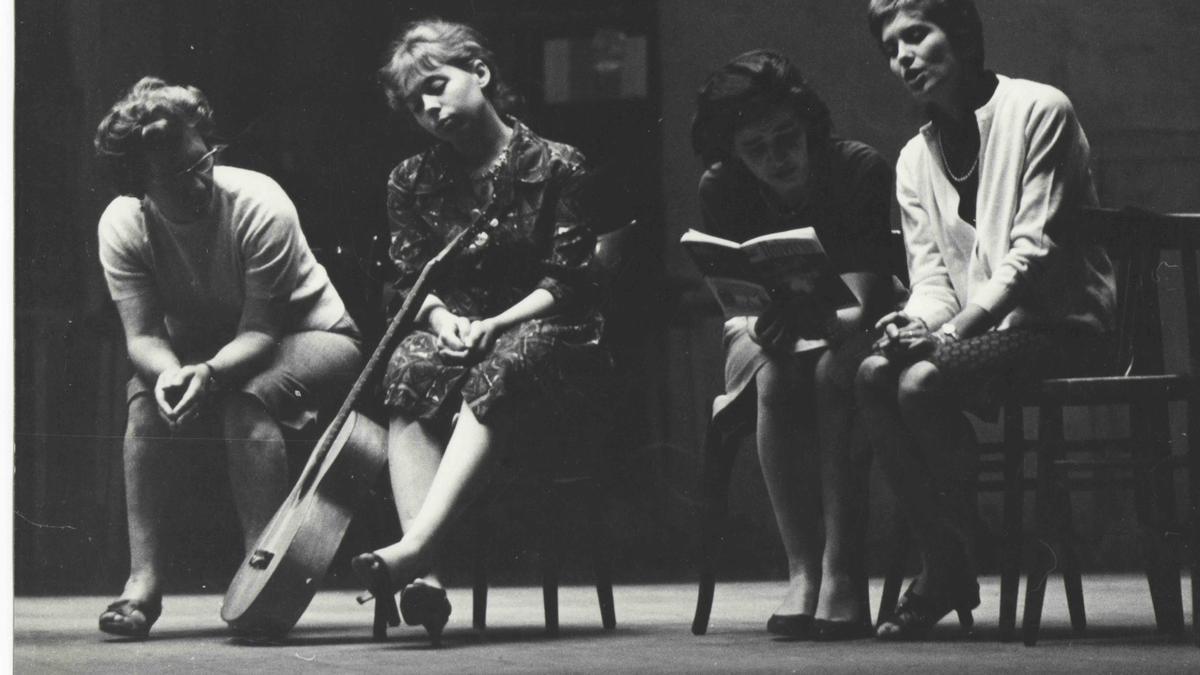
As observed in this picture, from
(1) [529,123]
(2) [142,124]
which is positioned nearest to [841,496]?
(1) [529,123]

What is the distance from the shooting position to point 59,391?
184 inches

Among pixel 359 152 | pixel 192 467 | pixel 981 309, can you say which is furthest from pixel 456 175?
pixel 981 309

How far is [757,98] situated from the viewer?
4.27 metres

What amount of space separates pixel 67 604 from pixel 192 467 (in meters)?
0.55

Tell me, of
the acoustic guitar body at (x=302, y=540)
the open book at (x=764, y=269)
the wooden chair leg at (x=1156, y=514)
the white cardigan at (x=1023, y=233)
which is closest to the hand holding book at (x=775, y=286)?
the open book at (x=764, y=269)

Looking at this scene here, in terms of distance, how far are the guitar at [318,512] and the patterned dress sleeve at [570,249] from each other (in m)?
0.19

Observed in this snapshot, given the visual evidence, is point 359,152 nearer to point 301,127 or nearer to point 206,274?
point 301,127

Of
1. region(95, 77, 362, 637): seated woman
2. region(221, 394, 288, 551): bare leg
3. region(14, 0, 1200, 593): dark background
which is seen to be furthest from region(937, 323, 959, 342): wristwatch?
region(221, 394, 288, 551): bare leg

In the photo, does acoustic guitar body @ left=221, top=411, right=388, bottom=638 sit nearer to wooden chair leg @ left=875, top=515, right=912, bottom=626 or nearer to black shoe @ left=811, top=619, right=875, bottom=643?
black shoe @ left=811, top=619, right=875, bottom=643

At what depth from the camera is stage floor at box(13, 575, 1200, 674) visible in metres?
3.90

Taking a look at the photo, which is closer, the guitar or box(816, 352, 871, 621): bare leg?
box(816, 352, 871, 621): bare leg

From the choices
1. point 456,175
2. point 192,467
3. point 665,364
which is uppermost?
point 456,175

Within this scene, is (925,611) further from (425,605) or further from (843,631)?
(425,605)

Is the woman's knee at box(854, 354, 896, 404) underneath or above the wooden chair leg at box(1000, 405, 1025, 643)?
above
